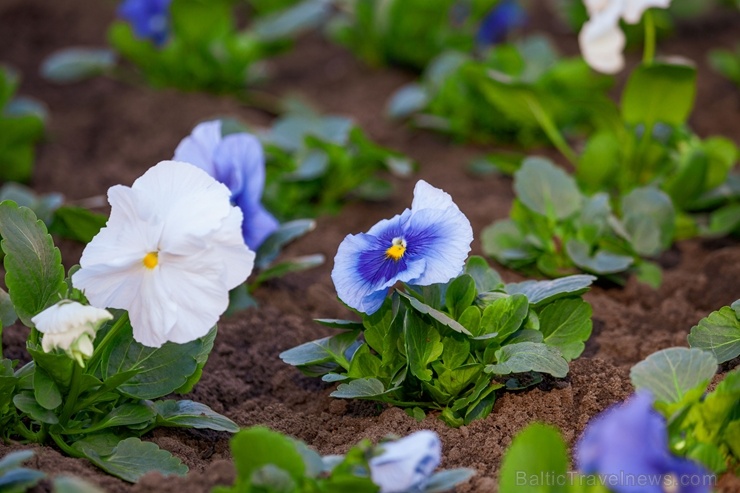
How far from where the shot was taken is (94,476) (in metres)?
1.55

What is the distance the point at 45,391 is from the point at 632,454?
2.93 feet

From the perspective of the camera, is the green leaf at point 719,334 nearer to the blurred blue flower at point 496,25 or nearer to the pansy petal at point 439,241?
the pansy petal at point 439,241

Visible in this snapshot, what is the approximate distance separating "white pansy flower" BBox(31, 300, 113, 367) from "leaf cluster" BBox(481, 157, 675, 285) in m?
1.15

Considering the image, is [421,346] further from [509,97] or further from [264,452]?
[509,97]

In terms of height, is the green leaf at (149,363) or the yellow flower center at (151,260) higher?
the yellow flower center at (151,260)

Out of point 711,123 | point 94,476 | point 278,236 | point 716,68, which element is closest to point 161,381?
point 94,476

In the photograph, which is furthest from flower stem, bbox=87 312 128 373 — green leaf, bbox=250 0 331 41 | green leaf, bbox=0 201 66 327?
green leaf, bbox=250 0 331 41

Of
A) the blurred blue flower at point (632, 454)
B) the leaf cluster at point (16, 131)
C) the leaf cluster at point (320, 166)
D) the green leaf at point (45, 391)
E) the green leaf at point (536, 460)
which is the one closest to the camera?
the blurred blue flower at point (632, 454)

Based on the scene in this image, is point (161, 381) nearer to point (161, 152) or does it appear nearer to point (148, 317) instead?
point (148, 317)

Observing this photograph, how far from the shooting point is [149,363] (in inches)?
65.2

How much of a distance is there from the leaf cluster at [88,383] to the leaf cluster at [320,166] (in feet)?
3.61

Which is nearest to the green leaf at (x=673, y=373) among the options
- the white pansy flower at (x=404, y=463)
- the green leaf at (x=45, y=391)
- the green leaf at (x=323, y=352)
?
the white pansy flower at (x=404, y=463)

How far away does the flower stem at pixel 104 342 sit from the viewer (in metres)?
1.55

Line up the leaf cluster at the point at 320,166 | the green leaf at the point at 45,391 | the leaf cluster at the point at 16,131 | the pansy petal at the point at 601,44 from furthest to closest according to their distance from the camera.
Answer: the leaf cluster at the point at 16,131 < the leaf cluster at the point at 320,166 < the pansy petal at the point at 601,44 < the green leaf at the point at 45,391
